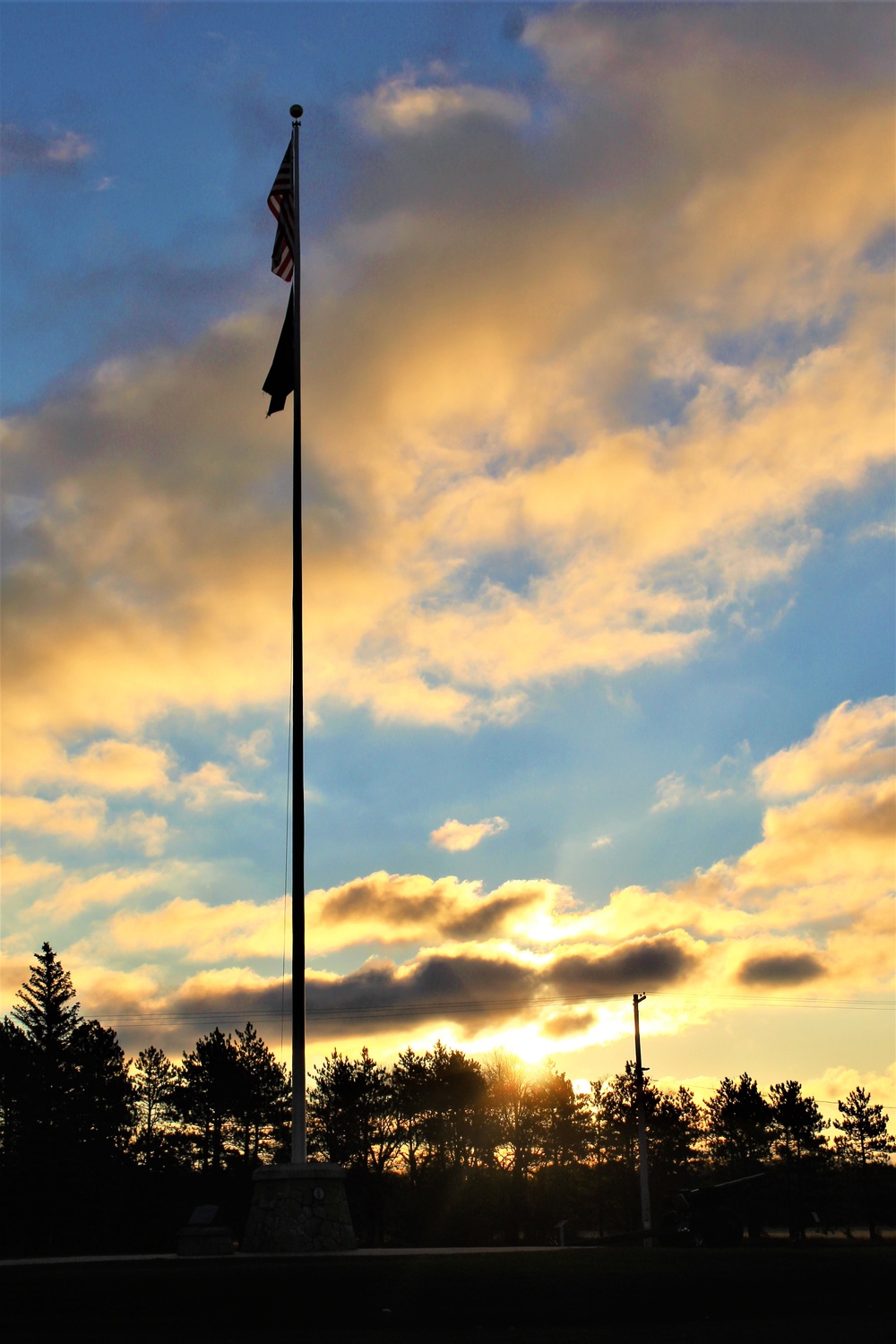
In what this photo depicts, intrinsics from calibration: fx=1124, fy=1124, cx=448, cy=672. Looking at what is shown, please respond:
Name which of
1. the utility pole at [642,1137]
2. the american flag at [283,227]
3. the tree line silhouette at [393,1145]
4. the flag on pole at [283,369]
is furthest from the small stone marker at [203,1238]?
the tree line silhouette at [393,1145]

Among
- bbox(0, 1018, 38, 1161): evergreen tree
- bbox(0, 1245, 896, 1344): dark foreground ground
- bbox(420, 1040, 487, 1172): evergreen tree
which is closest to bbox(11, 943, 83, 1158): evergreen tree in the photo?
bbox(0, 1018, 38, 1161): evergreen tree

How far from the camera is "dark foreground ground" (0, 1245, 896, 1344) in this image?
1026cm

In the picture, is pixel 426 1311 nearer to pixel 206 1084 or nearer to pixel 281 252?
pixel 281 252

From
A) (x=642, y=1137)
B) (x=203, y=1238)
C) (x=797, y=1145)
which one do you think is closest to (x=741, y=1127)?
(x=797, y=1145)

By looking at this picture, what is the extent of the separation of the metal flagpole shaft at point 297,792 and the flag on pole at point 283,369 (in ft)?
0.40

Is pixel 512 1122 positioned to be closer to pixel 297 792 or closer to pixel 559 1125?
pixel 559 1125

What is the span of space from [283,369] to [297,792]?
9.62m

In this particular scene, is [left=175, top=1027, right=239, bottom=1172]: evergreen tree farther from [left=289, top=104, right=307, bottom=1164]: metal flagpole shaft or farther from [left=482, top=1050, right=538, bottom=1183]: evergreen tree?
[left=289, top=104, right=307, bottom=1164]: metal flagpole shaft

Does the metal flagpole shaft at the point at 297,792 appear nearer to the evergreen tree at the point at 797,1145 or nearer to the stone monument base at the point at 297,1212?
the stone monument base at the point at 297,1212

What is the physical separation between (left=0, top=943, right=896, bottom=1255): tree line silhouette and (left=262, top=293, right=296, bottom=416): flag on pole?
47.2m

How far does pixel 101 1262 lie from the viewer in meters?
19.8

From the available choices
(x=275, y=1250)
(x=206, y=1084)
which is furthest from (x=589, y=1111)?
(x=275, y=1250)

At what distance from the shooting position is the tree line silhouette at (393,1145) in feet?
202

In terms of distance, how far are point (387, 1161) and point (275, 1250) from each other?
56.0m
